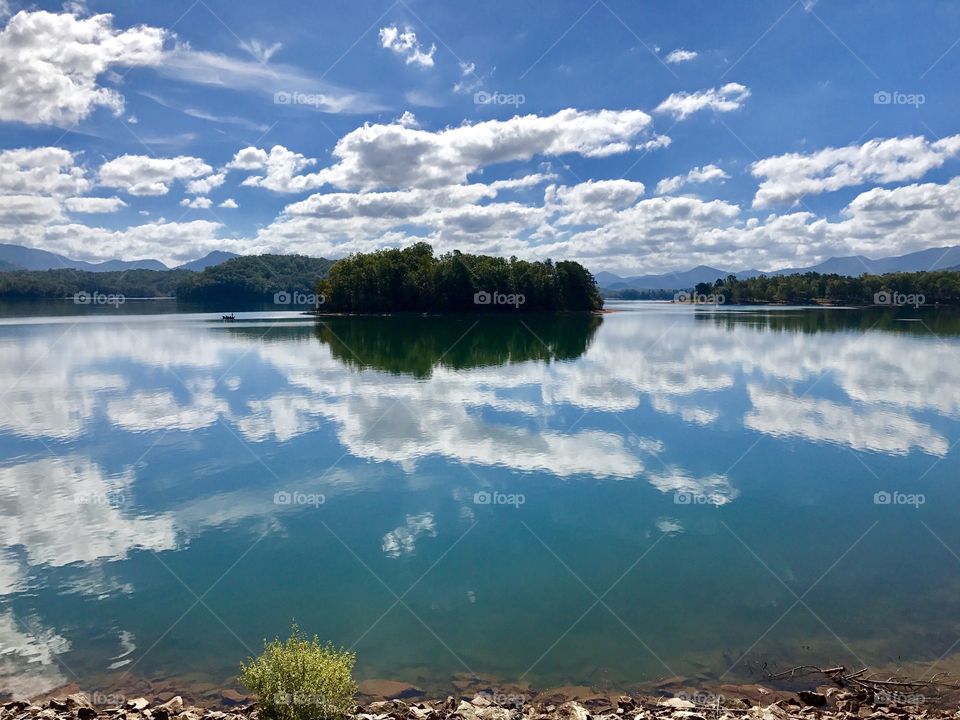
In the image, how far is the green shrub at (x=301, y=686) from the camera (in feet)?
26.8

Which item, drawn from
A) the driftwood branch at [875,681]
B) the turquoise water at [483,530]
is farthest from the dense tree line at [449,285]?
the driftwood branch at [875,681]

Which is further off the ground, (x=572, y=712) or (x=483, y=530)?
(x=483, y=530)

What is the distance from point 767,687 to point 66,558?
58.3 ft

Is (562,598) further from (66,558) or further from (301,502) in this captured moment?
(66,558)

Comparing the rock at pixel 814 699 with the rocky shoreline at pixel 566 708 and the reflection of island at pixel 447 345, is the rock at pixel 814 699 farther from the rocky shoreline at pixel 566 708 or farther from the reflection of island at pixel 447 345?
the reflection of island at pixel 447 345

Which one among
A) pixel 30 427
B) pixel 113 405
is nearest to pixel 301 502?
pixel 30 427

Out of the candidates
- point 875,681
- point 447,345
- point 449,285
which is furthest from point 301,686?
point 449,285

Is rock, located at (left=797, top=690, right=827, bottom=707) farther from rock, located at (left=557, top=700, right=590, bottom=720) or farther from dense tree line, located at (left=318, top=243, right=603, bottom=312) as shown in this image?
dense tree line, located at (left=318, top=243, right=603, bottom=312)

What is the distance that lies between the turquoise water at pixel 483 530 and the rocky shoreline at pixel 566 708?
72 cm

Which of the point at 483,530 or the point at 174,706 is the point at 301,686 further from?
the point at 483,530

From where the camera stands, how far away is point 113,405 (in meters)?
36.0

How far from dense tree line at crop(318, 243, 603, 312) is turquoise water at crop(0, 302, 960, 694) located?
9519 cm

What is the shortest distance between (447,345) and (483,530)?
5136 cm

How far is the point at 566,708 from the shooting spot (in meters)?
9.73
